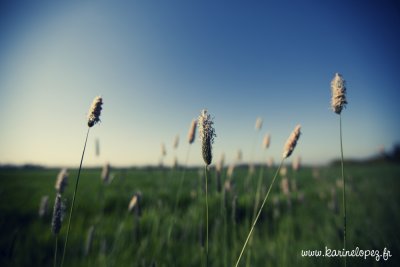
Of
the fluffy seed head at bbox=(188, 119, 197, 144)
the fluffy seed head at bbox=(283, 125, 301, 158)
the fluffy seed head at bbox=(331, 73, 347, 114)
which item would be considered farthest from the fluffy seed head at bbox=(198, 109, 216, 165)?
the fluffy seed head at bbox=(188, 119, 197, 144)

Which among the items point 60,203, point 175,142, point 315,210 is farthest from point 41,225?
point 315,210

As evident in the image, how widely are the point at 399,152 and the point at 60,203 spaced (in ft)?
249

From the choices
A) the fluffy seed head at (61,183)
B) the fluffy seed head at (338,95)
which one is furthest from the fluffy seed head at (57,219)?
the fluffy seed head at (338,95)

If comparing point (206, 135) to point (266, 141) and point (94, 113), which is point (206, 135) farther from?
point (266, 141)

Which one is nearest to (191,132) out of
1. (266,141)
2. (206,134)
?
(266,141)

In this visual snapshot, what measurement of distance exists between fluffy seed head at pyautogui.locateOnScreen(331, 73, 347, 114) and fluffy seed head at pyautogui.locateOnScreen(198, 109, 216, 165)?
35.4 inches

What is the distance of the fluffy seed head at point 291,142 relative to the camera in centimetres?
140

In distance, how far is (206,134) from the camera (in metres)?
1.38

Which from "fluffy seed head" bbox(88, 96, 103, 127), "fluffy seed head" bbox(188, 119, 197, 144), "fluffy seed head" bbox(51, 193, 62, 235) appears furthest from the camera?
"fluffy seed head" bbox(188, 119, 197, 144)

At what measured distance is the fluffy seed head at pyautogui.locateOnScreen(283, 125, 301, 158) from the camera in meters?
1.40

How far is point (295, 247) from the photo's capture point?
345cm

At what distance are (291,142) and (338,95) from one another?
563 mm

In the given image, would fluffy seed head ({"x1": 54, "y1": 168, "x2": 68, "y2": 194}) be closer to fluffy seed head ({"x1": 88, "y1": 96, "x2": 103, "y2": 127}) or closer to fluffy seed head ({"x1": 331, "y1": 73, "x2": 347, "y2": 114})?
fluffy seed head ({"x1": 88, "y1": 96, "x2": 103, "y2": 127})

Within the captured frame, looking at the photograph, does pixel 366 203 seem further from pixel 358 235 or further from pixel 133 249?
pixel 133 249
